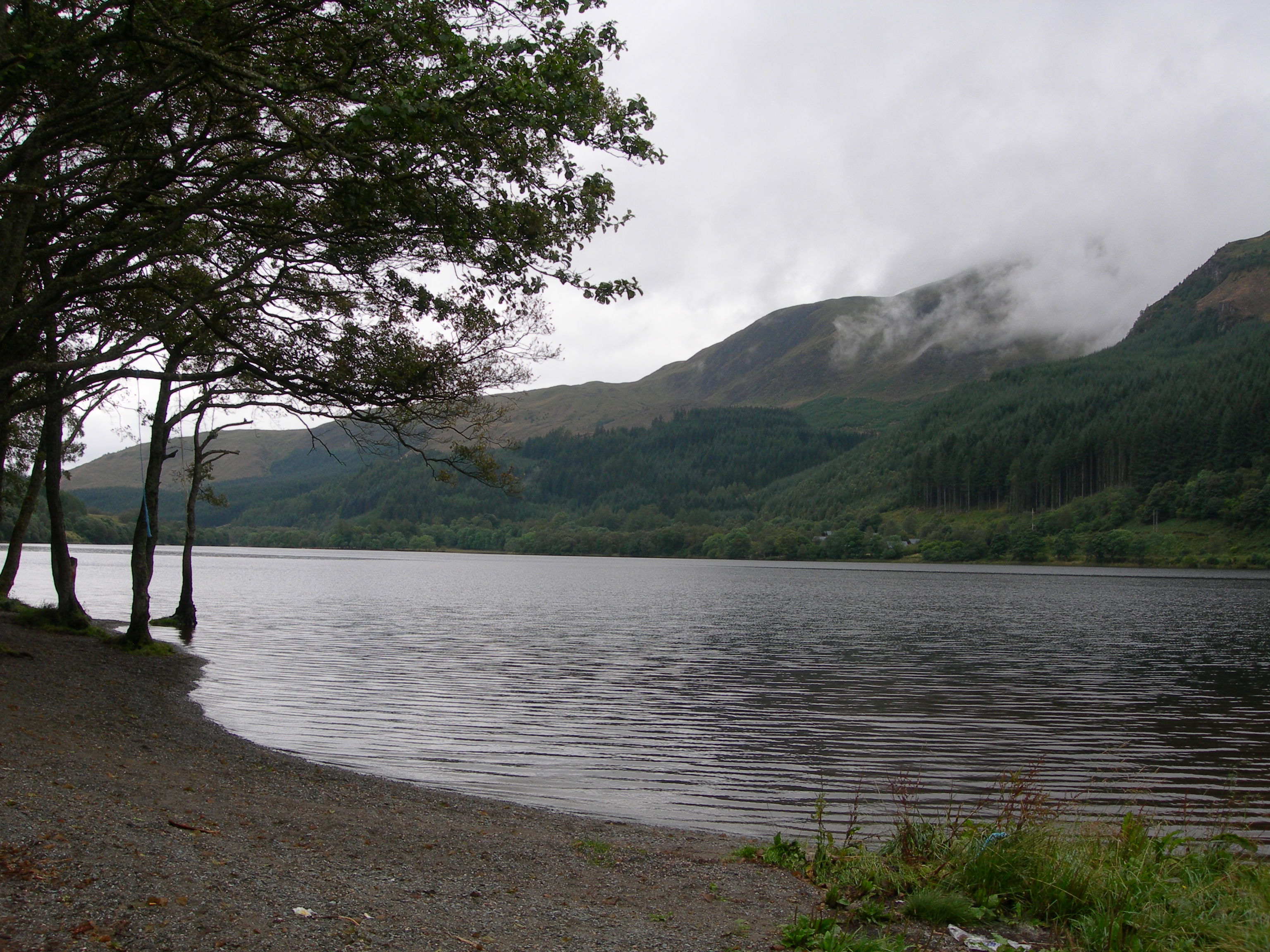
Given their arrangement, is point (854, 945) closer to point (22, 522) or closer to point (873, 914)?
point (873, 914)

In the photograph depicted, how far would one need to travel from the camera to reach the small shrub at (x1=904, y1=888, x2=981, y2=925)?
8.40 m

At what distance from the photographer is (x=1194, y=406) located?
188750 mm

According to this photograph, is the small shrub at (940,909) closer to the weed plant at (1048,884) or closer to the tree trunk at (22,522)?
the weed plant at (1048,884)

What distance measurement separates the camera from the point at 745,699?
A: 27578mm

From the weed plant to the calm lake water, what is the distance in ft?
4.57

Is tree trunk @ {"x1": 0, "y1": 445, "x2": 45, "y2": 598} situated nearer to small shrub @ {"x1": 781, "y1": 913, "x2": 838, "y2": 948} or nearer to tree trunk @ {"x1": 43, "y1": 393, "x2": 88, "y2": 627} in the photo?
tree trunk @ {"x1": 43, "y1": 393, "x2": 88, "y2": 627}

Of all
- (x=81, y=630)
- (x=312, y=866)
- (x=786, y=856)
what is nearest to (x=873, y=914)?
(x=786, y=856)

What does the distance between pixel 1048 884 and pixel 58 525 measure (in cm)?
2907

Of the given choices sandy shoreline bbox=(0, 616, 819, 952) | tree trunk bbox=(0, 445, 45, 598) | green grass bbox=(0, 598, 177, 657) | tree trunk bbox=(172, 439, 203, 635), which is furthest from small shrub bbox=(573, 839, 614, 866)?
tree trunk bbox=(0, 445, 45, 598)

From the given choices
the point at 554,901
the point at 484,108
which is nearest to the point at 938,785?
the point at 554,901

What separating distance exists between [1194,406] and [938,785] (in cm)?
20811

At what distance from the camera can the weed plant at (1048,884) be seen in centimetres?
771

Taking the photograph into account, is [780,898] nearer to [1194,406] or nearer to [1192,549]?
[1192,549]

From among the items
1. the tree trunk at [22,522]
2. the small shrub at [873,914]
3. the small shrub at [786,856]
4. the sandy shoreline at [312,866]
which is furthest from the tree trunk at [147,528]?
the small shrub at [873,914]
